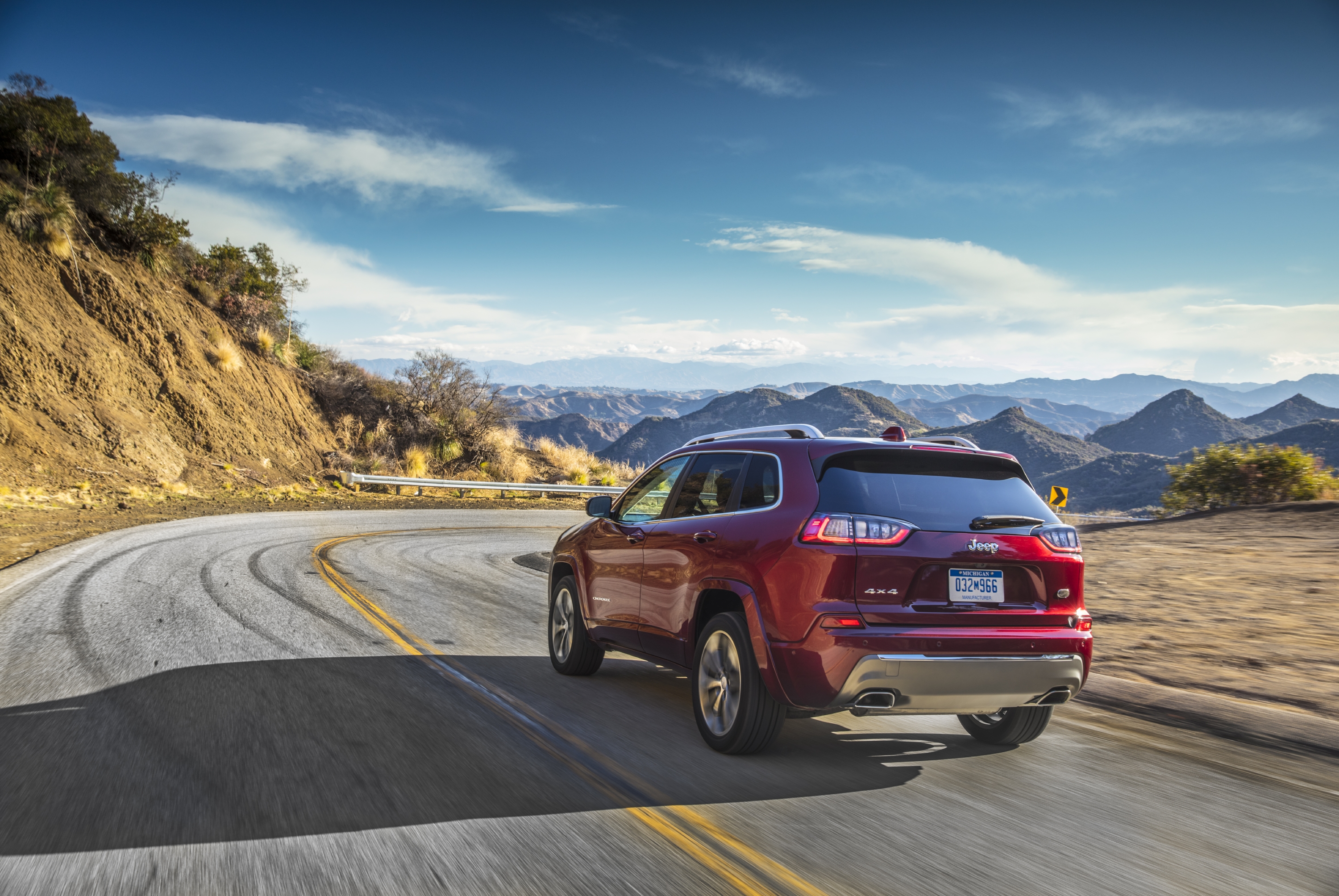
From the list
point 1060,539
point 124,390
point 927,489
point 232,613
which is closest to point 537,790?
point 927,489

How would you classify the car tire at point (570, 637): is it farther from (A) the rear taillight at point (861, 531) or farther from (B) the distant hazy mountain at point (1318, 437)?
(B) the distant hazy mountain at point (1318, 437)

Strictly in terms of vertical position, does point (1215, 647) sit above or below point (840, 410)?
below

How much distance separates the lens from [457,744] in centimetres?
480

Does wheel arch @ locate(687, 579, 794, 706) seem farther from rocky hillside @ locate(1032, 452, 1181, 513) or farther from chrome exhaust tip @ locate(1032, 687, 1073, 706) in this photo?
rocky hillside @ locate(1032, 452, 1181, 513)

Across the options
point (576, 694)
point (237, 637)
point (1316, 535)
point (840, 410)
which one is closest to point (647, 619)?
point (576, 694)

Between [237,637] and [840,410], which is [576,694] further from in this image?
[840,410]

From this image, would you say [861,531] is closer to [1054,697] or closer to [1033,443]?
[1054,697]

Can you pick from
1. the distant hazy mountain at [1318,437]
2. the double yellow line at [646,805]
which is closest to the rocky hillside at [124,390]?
the double yellow line at [646,805]

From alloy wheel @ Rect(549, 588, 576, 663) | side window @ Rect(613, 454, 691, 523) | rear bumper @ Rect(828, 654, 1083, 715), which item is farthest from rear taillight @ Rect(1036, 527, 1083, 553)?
alloy wheel @ Rect(549, 588, 576, 663)

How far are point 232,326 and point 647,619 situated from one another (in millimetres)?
29049

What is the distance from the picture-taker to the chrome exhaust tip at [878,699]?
168 inches

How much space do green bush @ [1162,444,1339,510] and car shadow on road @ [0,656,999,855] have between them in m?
15.1

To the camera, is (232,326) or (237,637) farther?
(232,326)

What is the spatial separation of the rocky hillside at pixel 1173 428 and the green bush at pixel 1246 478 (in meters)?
107
